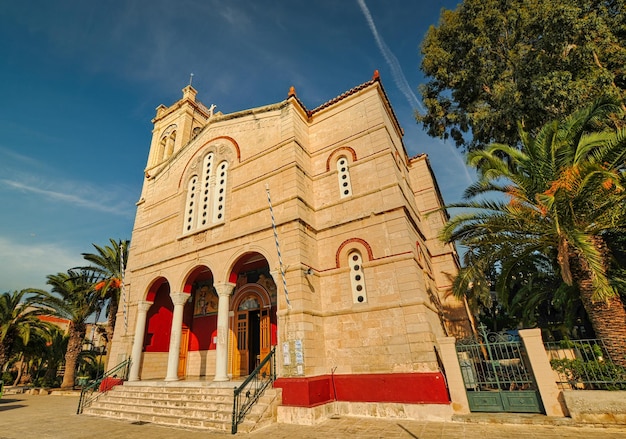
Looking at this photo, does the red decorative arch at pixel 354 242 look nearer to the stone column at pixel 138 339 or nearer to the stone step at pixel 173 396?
the stone step at pixel 173 396

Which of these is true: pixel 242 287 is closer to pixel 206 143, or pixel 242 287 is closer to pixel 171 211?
pixel 171 211

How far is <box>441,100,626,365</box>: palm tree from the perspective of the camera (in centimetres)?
731

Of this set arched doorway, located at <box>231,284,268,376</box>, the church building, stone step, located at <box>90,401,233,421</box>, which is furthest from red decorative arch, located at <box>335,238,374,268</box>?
stone step, located at <box>90,401,233,421</box>

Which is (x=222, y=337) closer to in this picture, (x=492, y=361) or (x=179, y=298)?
(x=179, y=298)

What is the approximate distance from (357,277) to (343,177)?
4010 mm

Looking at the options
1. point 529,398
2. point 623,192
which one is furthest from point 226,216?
point 623,192

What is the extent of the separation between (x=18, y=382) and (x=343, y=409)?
1508 inches

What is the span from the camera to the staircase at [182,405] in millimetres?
8008

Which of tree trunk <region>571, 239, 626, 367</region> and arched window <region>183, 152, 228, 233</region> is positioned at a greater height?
arched window <region>183, 152, 228, 233</region>

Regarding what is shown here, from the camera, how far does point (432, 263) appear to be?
1452cm

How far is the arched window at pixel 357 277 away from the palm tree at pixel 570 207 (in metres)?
2.72

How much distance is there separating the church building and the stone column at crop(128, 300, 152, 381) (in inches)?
2.2

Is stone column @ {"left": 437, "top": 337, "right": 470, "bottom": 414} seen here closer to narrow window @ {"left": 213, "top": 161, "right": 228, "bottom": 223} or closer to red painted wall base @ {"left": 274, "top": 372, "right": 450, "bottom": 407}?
red painted wall base @ {"left": 274, "top": 372, "right": 450, "bottom": 407}

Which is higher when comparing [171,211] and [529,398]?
[171,211]
